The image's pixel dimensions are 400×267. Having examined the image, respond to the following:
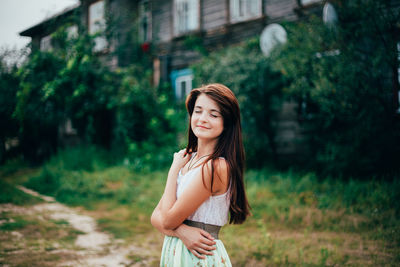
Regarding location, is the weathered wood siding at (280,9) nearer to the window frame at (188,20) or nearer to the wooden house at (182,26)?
the wooden house at (182,26)

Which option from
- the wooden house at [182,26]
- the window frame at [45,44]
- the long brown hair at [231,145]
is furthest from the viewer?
the window frame at [45,44]

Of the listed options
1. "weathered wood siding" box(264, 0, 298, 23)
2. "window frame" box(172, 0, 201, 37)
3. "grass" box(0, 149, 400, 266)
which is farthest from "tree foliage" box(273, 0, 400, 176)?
"window frame" box(172, 0, 201, 37)

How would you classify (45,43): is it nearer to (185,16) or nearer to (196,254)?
(185,16)

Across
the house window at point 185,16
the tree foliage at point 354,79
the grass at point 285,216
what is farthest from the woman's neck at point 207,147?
the house window at point 185,16

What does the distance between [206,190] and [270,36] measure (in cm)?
751

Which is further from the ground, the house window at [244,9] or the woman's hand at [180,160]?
the house window at [244,9]

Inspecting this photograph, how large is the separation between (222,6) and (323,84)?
6.00 m

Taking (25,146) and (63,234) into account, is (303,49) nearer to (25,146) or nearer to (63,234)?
(63,234)

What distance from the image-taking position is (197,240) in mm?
1666

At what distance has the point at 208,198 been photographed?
173cm

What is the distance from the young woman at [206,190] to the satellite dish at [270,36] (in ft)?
22.1

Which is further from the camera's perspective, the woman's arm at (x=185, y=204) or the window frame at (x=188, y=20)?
the window frame at (x=188, y=20)

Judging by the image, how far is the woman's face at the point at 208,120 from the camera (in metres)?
1.81

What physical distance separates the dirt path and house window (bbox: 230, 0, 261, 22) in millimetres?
7308
